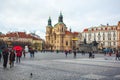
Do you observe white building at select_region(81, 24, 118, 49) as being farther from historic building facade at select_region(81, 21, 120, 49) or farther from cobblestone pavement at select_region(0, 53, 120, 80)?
cobblestone pavement at select_region(0, 53, 120, 80)

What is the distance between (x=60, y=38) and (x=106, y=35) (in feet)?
113

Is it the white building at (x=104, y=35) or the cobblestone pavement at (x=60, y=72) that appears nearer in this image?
the cobblestone pavement at (x=60, y=72)

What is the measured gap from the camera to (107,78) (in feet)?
39.2

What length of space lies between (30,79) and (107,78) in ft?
13.7

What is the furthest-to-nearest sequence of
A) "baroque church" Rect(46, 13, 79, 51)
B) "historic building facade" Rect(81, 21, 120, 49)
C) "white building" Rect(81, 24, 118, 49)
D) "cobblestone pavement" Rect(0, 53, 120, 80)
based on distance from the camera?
"baroque church" Rect(46, 13, 79, 51) → "white building" Rect(81, 24, 118, 49) → "historic building facade" Rect(81, 21, 120, 49) → "cobblestone pavement" Rect(0, 53, 120, 80)

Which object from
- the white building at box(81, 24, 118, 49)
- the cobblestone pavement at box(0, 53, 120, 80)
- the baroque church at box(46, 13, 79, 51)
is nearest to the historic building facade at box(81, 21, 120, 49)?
the white building at box(81, 24, 118, 49)

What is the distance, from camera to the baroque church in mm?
137137

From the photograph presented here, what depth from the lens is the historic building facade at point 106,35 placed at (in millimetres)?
107363

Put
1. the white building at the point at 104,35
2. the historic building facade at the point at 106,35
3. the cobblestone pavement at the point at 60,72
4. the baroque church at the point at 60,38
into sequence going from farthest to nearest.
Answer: the baroque church at the point at 60,38, the white building at the point at 104,35, the historic building facade at the point at 106,35, the cobblestone pavement at the point at 60,72

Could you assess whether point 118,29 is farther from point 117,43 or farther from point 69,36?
point 69,36

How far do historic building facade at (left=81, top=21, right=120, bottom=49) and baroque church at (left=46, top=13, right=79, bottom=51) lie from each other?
20135mm

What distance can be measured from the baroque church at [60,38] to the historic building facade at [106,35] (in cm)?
2014

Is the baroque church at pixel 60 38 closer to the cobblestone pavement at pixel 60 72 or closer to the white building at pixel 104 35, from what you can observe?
the white building at pixel 104 35

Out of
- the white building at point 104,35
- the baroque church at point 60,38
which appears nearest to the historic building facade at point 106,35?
the white building at point 104,35
